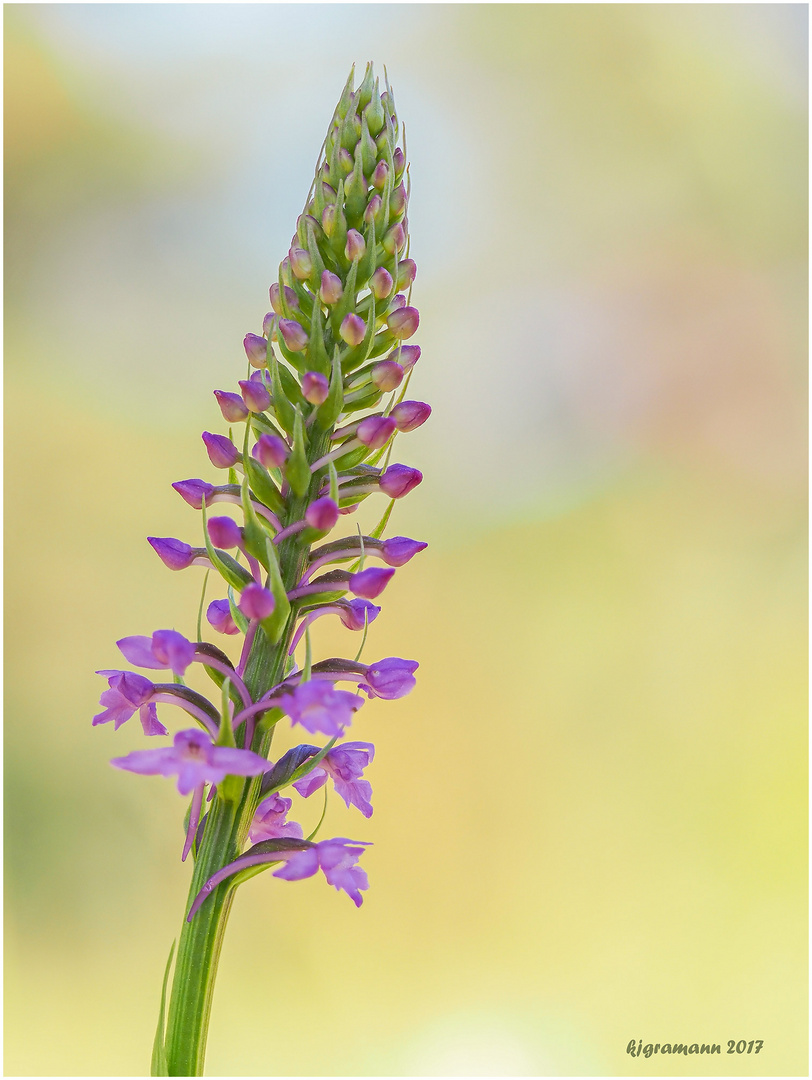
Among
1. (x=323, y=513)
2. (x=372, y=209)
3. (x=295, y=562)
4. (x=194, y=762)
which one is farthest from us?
(x=372, y=209)

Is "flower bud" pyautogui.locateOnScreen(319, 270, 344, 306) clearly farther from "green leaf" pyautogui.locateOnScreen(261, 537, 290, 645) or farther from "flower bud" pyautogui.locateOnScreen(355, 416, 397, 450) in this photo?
"green leaf" pyautogui.locateOnScreen(261, 537, 290, 645)

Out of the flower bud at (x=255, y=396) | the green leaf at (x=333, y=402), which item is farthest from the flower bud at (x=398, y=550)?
the flower bud at (x=255, y=396)

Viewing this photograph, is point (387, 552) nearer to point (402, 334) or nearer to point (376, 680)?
point (376, 680)

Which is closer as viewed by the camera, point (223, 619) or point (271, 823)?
point (271, 823)

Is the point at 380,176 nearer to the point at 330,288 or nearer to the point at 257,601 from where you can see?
the point at 330,288

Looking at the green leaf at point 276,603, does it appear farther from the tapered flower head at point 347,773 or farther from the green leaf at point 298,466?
the tapered flower head at point 347,773

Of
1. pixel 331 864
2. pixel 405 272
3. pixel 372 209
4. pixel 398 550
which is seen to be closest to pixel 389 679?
pixel 398 550

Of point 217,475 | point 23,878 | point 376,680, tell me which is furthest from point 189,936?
point 23,878
